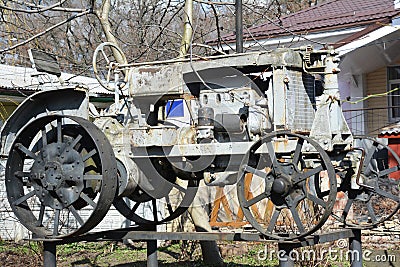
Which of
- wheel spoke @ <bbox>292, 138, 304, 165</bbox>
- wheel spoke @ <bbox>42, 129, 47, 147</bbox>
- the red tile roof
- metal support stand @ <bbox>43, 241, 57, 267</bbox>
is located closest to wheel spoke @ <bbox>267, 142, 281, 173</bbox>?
wheel spoke @ <bbox>292, 138, 304, 165</bbox>

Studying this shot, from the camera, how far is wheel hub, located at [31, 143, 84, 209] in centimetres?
678

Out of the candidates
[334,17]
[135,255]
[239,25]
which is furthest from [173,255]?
[334,17]

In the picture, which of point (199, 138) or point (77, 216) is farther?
point (199, 138)

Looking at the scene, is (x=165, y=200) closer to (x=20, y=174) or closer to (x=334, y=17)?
(x=20, y=174)

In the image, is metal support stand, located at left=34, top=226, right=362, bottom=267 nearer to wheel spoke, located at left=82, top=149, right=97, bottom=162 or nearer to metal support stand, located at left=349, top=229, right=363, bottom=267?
metal support stand, located at left=349, top=229, right=363, bottom=267

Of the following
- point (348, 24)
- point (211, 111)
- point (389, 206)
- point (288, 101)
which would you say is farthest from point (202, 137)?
point (348, 24)

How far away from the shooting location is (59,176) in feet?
22.3

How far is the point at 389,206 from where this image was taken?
11.4m

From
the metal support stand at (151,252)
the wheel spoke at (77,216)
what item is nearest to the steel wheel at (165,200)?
the metal support stand at (151,252)

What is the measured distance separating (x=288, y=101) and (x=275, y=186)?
894mm

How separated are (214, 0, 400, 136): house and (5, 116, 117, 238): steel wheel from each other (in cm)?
764

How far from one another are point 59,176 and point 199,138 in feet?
4.70

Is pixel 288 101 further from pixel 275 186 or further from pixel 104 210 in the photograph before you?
pixel 104 210

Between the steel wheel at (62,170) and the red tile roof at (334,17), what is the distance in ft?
26.0
